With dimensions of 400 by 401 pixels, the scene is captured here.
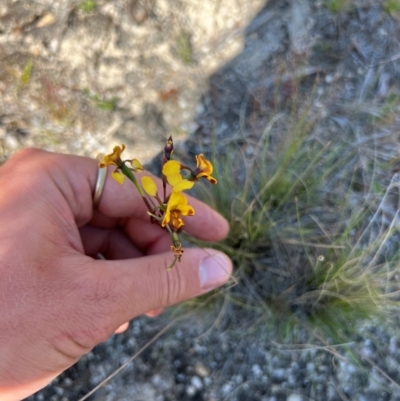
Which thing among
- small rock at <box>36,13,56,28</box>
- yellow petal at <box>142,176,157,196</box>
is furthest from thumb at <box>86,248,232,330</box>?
small rock at <box>36,13,56,28</box>

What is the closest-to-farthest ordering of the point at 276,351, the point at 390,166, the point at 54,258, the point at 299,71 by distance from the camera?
the point at 54,258 → the point at 276,351 → the point at 390,166 → the point at 299,71

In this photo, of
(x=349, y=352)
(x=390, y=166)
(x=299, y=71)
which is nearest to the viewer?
(x=349, y=352)

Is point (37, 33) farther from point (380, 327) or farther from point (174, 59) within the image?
point (380, 327)

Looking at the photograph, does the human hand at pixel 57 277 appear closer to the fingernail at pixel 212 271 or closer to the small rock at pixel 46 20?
the fingernail at pixel 212 271

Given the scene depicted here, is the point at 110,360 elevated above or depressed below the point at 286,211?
below

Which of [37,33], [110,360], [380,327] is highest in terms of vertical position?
[37,33]

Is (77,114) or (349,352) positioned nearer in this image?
(349,352)

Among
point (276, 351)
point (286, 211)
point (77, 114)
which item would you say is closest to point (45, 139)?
point (77, 114)
